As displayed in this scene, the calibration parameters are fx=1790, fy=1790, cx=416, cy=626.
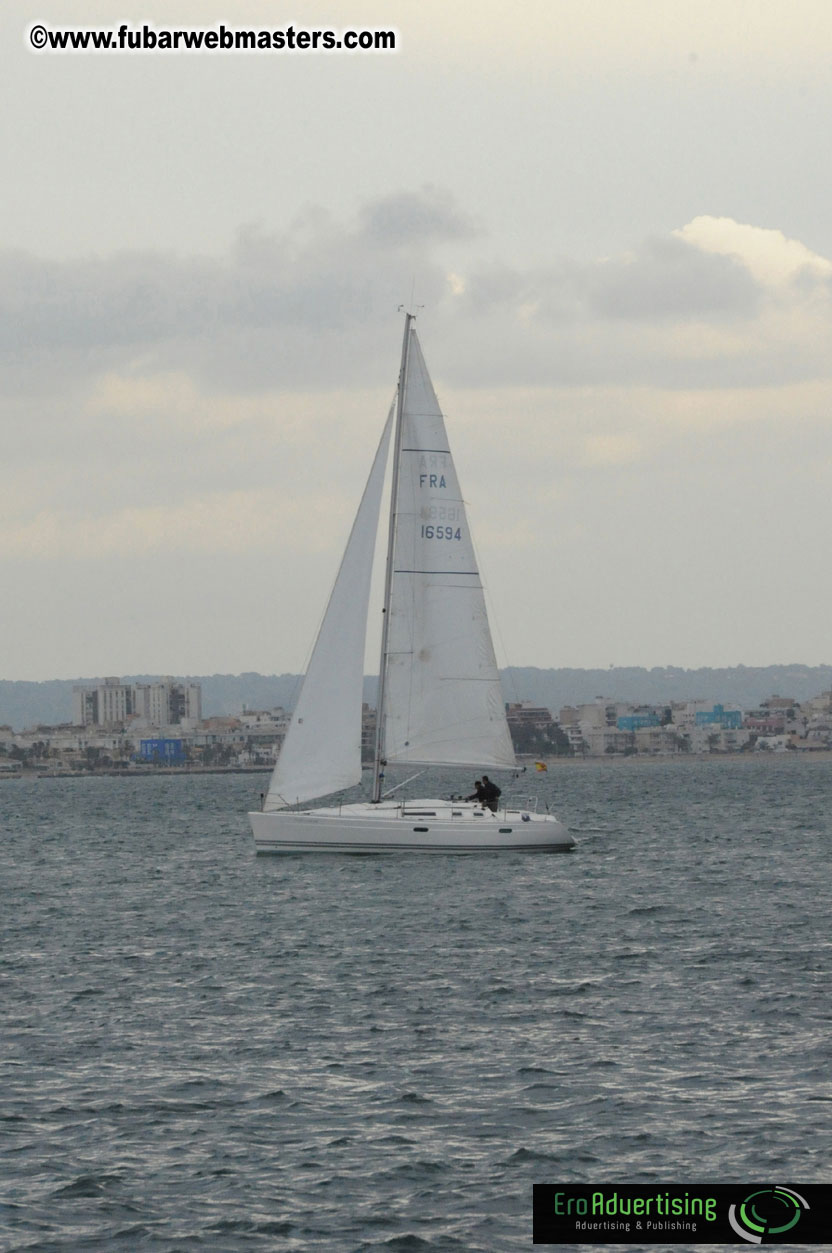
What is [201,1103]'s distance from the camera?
2227 centimetres

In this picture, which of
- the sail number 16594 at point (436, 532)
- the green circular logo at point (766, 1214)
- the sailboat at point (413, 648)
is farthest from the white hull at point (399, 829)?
the green circular logo at point (766, 1214)

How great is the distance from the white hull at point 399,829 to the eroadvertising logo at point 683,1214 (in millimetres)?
31656

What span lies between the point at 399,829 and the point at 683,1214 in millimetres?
32909

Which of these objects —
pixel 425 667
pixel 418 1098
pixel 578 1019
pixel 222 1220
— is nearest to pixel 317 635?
pixel 425 667

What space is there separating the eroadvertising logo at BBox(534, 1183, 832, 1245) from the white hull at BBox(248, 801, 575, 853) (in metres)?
31.7

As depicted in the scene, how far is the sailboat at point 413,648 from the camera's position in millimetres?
52219

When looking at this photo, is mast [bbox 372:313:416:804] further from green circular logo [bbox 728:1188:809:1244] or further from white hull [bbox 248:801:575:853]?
green circular logo [bbox 728:1188:809:1244]

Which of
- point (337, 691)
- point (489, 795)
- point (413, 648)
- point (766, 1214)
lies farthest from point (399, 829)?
point (766, 1214)

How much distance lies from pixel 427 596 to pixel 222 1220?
119 ft

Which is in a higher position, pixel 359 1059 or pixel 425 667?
pixel 425 667

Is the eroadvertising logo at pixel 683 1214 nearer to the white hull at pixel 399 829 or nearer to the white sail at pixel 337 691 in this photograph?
the white hull at pixel 399 829

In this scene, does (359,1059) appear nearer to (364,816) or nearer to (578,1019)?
(578,1019)

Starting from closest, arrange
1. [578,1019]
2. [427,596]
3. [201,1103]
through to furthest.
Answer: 1. [201,1103]
2. [578,1019]
3. [427,596]

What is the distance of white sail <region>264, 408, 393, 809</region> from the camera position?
5181 centimetres
